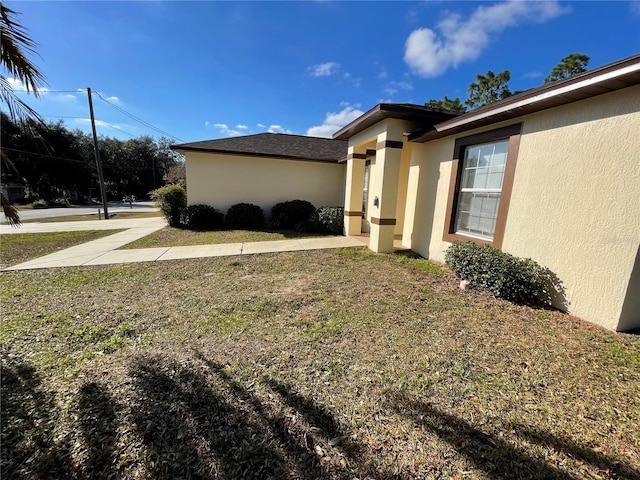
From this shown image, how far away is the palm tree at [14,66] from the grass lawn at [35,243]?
5.35m

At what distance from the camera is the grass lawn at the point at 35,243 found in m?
6.98

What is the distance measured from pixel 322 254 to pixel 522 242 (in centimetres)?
435

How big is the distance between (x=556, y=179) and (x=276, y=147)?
1080 cm

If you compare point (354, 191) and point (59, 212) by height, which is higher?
point (354, 191)

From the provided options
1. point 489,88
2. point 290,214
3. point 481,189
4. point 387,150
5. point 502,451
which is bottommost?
point 502,451

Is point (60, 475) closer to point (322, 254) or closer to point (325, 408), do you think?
point (325, 408)

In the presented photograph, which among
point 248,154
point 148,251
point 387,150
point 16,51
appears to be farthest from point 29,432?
point 248,154

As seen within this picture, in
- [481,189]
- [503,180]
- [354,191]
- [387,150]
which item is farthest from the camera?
[354,191]

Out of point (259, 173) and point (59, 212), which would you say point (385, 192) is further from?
point (59, 212)

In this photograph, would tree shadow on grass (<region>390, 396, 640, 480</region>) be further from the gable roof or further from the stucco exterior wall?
the gable roof

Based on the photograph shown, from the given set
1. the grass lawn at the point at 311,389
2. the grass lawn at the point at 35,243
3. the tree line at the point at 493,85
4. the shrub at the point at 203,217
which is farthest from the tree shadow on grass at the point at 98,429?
the tree line at the point at 493,85

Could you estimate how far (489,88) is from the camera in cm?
2473

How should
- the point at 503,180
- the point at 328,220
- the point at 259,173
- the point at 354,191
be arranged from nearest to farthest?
the point at 503,180
the point at 354,191
the point at 328,220
the point at 259,173

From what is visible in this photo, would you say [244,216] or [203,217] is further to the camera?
[244,216]
